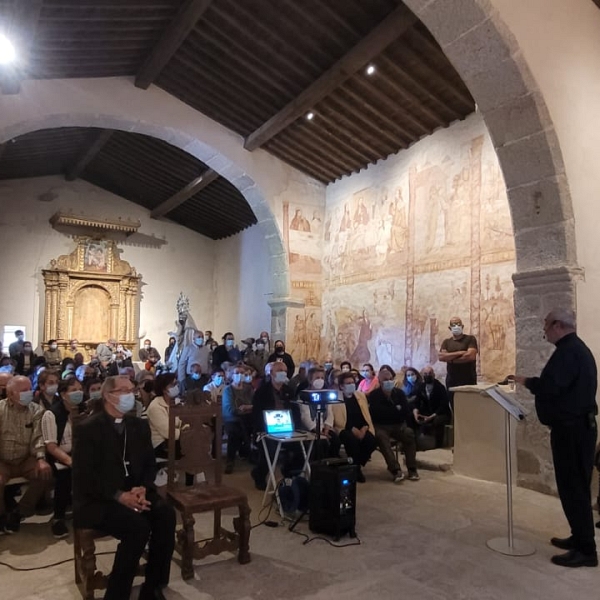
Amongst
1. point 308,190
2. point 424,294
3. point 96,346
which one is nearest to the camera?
point 424,294

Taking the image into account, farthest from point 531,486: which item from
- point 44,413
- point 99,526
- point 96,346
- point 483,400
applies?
point 96,346

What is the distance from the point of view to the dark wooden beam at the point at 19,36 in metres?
6.23

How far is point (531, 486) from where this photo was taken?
5.25 m

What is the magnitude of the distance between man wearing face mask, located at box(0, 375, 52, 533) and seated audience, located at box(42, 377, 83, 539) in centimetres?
8

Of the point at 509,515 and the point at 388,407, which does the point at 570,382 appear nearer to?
the point at 509,515

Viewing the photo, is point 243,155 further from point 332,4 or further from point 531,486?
point 531,486

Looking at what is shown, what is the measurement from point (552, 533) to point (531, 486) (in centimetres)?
115

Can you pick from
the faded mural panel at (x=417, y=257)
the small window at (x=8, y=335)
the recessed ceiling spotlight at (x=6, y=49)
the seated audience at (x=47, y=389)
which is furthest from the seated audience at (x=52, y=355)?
the seated audience at (x=47, y=389)

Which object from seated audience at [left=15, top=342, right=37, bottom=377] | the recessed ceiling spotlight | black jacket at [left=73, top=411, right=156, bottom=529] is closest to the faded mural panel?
seated audience at [left=15, top=342, right=37, bottom=377]

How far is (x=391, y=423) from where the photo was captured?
6090 millimetres

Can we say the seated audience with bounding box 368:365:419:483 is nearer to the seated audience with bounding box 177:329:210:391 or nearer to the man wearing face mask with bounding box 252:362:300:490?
the man wearing face mask with bounding box 252:362:300:490

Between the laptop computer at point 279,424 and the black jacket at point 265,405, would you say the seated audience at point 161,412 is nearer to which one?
the laptop computer at point 279,424

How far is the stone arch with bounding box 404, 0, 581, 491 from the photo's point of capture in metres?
A: 4.79

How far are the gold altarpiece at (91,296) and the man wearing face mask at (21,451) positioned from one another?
1075 cm
